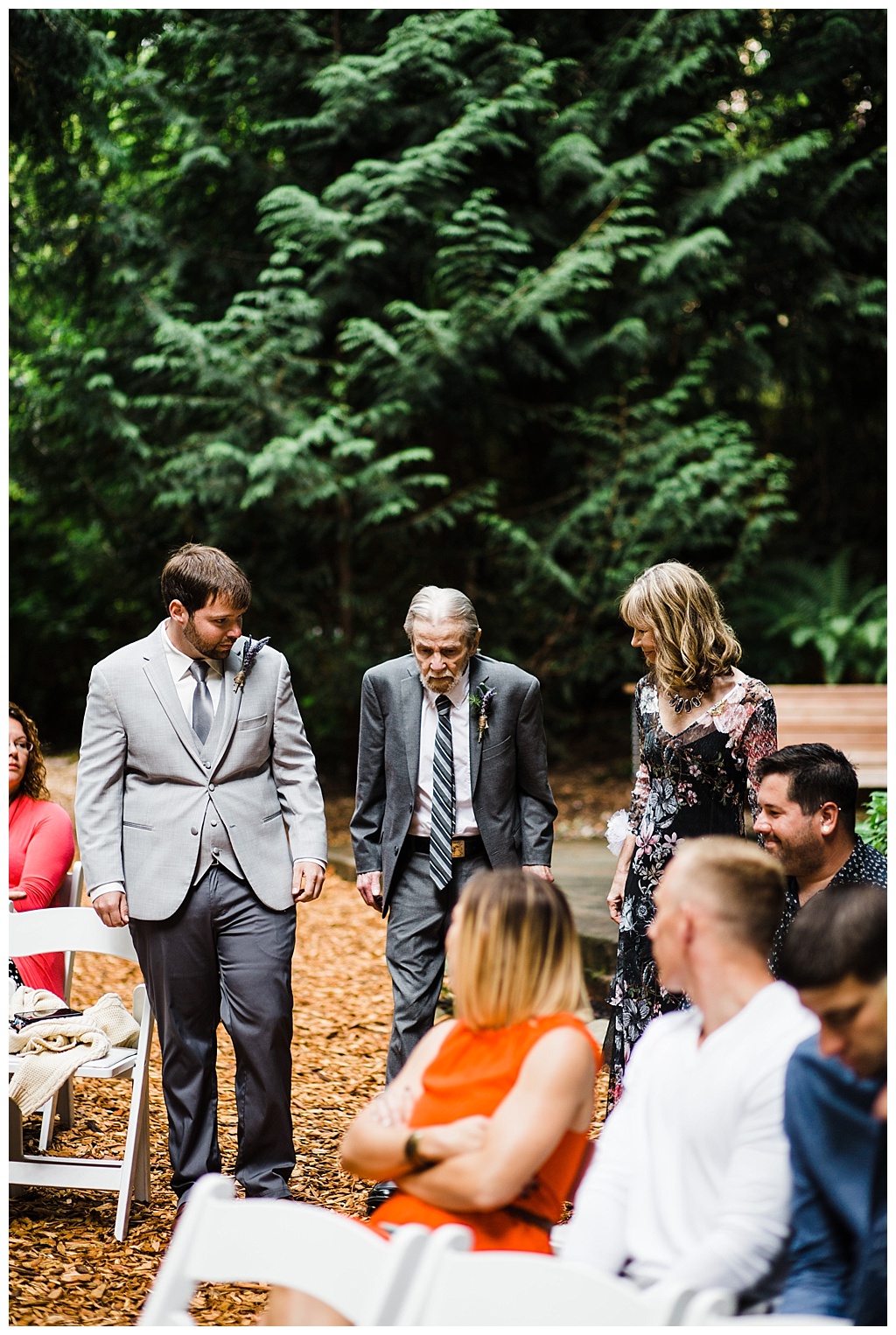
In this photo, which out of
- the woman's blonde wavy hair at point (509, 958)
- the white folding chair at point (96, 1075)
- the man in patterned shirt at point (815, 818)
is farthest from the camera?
the white folding chair at point (96, 1075)

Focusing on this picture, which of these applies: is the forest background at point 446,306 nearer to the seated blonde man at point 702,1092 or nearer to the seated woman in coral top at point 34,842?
the seated woman in coral top at point 34,842

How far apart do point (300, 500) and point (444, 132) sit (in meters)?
2.99

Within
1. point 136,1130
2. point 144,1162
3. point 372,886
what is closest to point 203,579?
point 372,886

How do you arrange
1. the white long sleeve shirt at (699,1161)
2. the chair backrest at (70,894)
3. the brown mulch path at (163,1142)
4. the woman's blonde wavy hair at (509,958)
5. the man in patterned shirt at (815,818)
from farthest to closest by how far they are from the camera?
the chair backrest at (70,894) → the brown mulch path at (163,1142) → the man in patterned shirt at (815,818) → the woman's blonde wavy hair at (509,958) → the white long sleeve shirt at (699,1161)

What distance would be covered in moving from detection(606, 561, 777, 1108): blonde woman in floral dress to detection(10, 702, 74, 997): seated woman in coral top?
191cm

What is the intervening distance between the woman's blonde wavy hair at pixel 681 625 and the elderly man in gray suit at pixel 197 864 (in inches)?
47.4

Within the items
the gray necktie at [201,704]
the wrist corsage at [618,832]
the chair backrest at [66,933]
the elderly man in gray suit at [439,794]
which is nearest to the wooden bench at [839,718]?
the wrist corsage at [618,832]

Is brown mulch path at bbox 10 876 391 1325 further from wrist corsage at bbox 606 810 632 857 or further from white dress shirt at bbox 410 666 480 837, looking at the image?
wrist corsage at bbox 606 810 632 857

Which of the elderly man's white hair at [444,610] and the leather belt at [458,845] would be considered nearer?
the elderly man's white hair at [444,610]

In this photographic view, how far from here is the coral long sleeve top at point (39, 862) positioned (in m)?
4.12

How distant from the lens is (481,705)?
386 centimetres

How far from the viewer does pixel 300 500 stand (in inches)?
377

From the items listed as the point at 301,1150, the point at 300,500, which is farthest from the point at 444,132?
the point at 301,1150

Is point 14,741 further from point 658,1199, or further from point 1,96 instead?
point 658,1199
